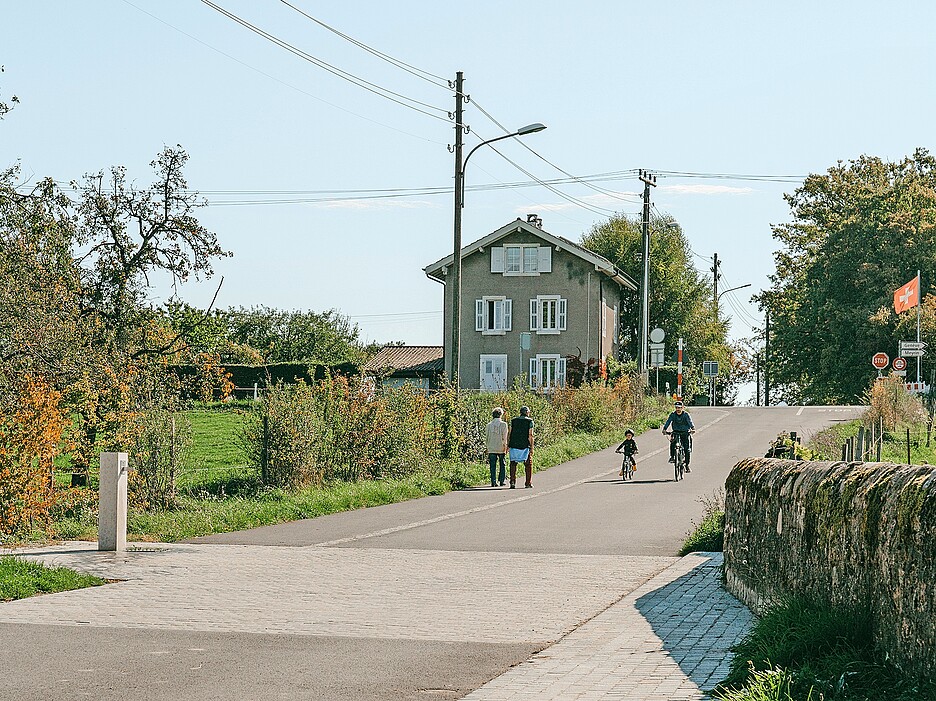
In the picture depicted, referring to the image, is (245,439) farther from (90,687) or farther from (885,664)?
(885,664)

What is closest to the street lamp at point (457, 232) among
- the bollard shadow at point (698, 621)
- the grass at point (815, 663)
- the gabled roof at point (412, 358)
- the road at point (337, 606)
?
the road at point (337, 606)

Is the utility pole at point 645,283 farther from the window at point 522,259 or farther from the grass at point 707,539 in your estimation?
the grass at point 707,539

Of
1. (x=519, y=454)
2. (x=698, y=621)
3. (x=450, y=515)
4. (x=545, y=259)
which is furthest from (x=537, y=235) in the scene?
(x=698, y=621)

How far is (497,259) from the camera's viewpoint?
63.6 metres

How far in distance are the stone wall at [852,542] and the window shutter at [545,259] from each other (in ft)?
173

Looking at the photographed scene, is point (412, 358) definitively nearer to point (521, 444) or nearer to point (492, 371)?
point (492, 371)

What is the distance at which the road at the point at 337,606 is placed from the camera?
7.67 metres

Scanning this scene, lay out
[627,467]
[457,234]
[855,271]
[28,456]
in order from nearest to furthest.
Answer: [28,456] → [627,467] → [457,234] → [855,271]

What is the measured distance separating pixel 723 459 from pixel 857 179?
122 feet

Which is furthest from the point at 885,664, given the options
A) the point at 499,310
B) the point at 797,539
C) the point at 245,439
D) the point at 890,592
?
the point at 499,310

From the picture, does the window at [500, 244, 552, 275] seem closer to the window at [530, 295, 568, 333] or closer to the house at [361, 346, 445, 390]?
the window at [530, 295, 568, 333]

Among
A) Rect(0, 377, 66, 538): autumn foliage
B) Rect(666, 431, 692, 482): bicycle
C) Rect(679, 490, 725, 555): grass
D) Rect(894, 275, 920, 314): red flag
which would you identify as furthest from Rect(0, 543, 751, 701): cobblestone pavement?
Rect(894, 275, 920, 314): red flag

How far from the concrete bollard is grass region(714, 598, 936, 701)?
8800mm

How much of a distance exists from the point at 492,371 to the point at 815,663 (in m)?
57.1
